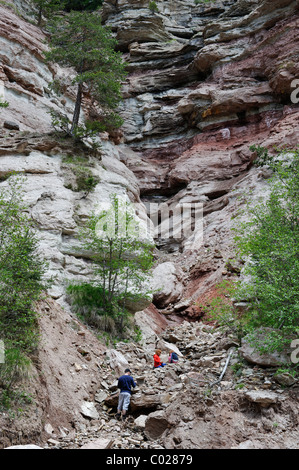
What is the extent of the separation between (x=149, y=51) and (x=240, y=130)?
18.1 metres

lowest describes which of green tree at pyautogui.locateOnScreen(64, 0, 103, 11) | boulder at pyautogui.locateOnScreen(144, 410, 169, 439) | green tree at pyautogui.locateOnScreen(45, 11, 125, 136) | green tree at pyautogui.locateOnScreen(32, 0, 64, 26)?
boulder at pyautogui.locateOnScreen(144, 410, 169, 439)

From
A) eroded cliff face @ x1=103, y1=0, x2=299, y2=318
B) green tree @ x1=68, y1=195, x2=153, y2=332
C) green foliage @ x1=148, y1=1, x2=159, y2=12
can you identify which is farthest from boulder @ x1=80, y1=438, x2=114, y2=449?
green foliage @ x1=148, y1=1, x2=159, y2=12

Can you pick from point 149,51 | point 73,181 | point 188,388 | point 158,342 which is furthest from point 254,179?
point 149,51

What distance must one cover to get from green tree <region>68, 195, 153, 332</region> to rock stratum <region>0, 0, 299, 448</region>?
39.1 inches

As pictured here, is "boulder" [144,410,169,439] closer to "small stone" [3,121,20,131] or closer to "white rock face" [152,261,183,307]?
"white rock face" [152,261,183,307]

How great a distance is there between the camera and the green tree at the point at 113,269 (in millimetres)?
13141

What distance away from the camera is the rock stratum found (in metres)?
7.12

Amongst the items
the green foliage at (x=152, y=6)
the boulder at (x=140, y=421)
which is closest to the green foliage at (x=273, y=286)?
the boulder at (x=140, y=421)

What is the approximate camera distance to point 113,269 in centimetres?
1343

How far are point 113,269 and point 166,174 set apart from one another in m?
21.9

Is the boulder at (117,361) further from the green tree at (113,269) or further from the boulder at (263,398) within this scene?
A: the boulder at (263,398)

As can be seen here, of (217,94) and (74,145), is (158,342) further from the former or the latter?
(217,94)

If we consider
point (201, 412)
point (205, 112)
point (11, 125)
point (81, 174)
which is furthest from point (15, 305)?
point (205, 112)

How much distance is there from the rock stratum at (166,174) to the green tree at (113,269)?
994 mm
